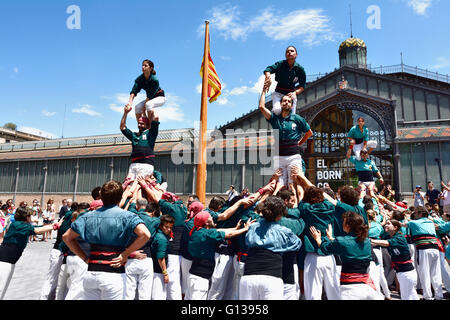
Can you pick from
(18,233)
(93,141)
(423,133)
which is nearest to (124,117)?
(18,233)

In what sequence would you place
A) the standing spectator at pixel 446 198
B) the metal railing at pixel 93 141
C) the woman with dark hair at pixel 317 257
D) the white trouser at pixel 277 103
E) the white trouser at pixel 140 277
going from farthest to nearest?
the metal railing at pixel 93 141
the standing spectator at pixel 446 198
the white trouser at pixel 277 103
the white trouser at pixel 140 277
the woman with dark hair at pixel 317 257

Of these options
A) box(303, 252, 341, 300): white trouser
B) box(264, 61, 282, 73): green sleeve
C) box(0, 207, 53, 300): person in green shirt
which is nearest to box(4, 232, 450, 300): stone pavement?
box(0, 207, 53, 300): person in green shirt

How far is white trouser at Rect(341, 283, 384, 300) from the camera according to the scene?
12.0 feet

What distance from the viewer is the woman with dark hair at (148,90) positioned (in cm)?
667

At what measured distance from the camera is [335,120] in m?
24.5

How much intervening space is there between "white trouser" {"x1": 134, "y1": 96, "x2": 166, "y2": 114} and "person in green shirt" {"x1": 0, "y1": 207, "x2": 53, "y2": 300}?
3.09 meters

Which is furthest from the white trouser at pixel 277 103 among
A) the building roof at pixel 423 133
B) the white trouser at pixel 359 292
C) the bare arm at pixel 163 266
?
the building roof at pixel 423 133

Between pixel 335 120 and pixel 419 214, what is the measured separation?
19.1 metres

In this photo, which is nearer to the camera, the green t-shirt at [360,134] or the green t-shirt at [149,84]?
the green t-shirt at [149,84]

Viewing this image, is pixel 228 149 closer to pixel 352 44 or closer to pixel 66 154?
pixel 66 154

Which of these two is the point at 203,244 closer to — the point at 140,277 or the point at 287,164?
the point at 140,277

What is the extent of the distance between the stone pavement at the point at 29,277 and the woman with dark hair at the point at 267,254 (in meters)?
4.94

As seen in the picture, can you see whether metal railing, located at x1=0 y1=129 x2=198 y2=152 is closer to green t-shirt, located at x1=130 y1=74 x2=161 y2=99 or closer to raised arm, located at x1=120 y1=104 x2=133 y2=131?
green t-shirt, located at x1=130 y1=74 x2=161 y2=99

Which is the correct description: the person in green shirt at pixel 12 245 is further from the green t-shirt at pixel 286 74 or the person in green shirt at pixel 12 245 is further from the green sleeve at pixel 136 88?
the green t-shirt at pixel 286 74
